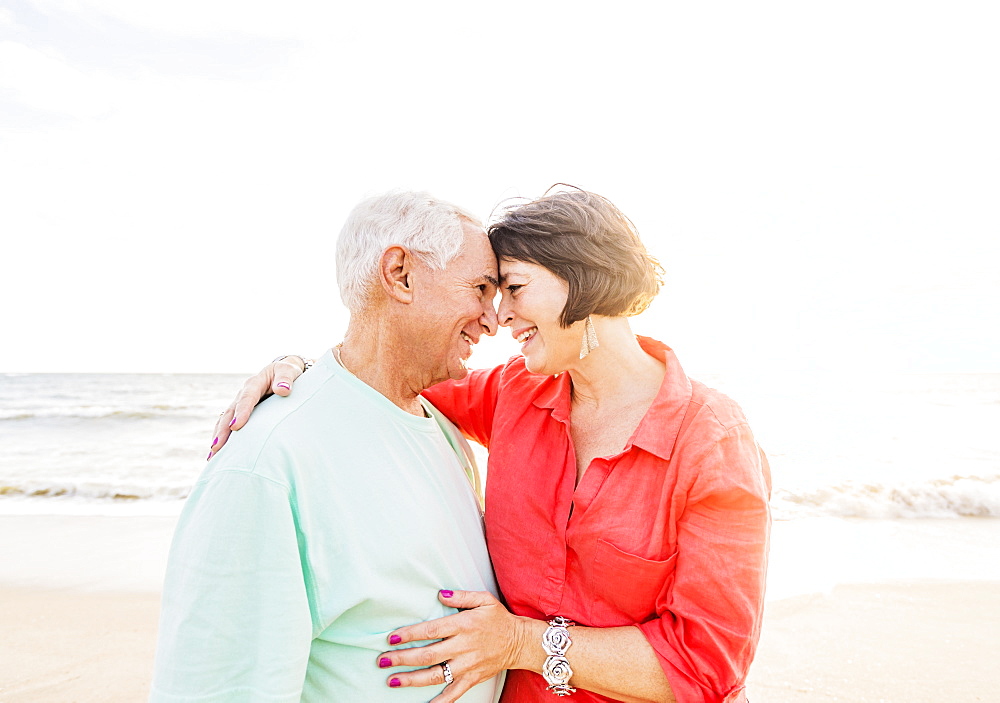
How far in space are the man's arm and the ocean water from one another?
6.78 m

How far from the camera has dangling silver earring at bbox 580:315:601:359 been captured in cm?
203

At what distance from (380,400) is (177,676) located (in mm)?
753

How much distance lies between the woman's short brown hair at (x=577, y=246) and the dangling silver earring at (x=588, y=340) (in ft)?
0.14

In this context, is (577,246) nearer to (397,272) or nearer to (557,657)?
(397,272)

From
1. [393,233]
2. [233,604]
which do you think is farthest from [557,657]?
[393,233]

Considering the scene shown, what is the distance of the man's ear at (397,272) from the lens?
1.79m

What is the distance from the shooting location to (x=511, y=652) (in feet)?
5.76

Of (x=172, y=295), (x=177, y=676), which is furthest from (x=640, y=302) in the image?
(x=172, y=295)

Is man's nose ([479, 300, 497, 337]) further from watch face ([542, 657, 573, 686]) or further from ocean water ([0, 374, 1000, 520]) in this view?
ocean water ([0, 374, 1000, 520])

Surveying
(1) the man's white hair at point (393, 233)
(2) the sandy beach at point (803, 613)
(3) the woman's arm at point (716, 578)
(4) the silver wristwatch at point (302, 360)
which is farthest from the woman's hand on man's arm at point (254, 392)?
(2) the sandy beach at point (803, 613)

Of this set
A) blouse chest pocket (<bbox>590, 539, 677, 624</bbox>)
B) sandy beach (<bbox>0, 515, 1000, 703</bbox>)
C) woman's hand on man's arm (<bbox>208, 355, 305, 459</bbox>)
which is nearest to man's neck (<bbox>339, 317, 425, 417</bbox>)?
woman's hand on man's arm (<bbox>208, 355, 305, 459</bbox>)

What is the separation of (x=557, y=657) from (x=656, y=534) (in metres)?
0.40

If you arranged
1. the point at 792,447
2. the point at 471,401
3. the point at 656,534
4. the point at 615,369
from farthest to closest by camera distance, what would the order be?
the point at 792,447 → the point at 471,401 → the point at 615,369 → the point at 656,534

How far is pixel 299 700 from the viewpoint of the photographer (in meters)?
1.47
